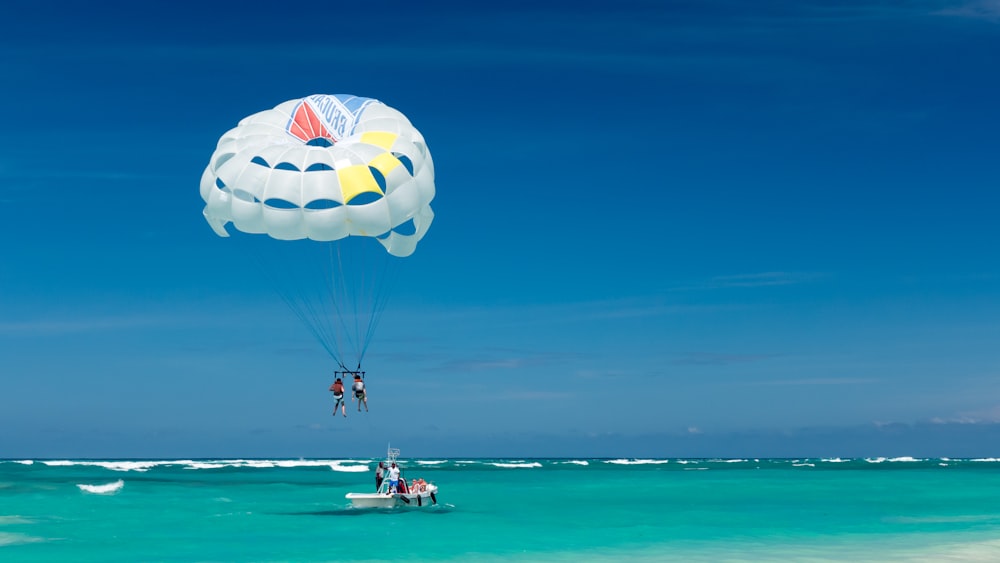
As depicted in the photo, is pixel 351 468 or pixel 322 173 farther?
pixel 351 468

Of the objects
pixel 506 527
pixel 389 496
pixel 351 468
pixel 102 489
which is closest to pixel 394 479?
pixel 389 496

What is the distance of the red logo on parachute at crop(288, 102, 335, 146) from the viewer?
795 inches

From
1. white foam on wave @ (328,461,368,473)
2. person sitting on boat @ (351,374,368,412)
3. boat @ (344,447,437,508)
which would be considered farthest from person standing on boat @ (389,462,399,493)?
white foam on wave @ (328,461,368,473)

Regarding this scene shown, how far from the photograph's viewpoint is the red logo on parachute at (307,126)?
795 inches

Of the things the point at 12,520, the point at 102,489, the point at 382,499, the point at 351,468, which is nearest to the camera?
the point at 12,520

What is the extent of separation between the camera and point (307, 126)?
66.6 feet

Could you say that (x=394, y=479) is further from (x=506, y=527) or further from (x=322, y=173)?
(x=322, y=173)

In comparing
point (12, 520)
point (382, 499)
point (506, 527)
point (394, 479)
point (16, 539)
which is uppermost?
point (394, 479)

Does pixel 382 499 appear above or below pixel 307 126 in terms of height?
below

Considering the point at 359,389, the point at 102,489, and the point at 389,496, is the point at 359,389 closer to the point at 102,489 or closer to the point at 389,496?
the point at 389,496

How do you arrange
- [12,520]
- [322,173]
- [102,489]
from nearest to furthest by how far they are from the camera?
[322,173]
[12,520]
[102,489]

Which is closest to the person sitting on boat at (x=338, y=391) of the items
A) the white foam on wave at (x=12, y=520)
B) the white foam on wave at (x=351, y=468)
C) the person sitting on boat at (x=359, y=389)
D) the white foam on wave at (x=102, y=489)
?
the person sitting on boat at (x=359, y=389)

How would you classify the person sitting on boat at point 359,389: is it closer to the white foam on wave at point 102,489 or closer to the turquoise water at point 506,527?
the turquoise water at point 506,527

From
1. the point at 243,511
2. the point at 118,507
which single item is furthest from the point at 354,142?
the point at 118,507
